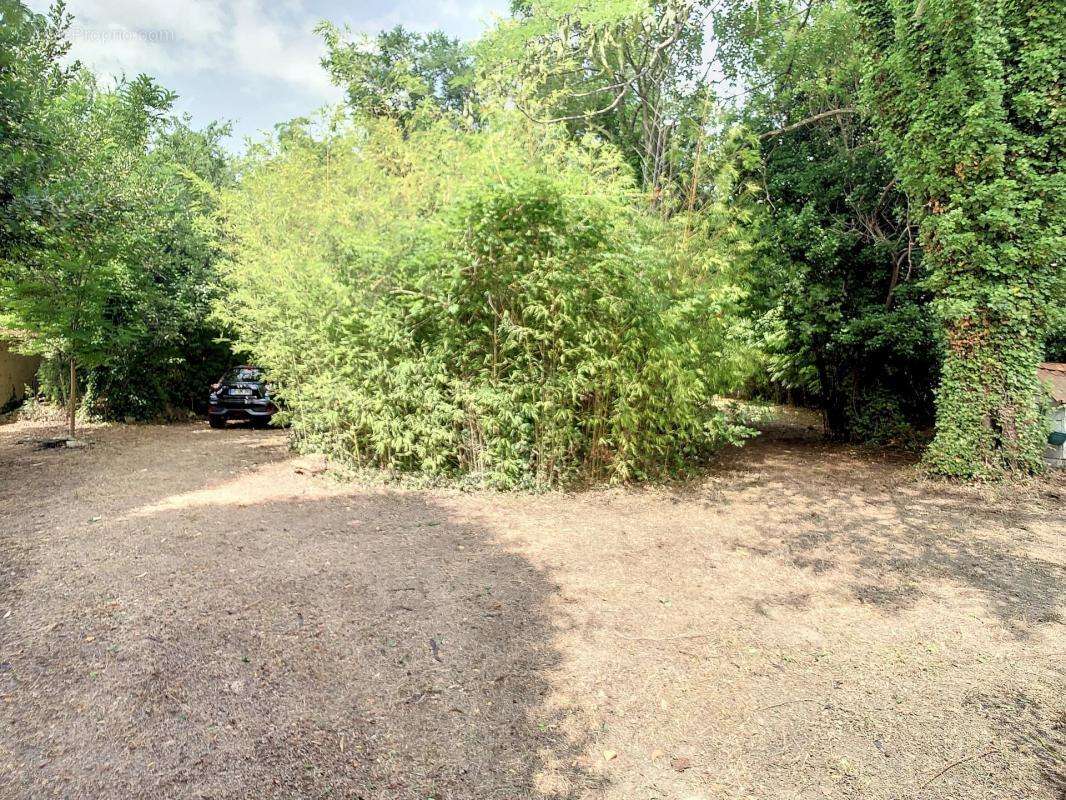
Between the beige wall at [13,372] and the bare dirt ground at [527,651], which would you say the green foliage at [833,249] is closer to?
the bare dirt ground at [527,651]

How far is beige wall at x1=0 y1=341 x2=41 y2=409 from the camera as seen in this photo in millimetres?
12656

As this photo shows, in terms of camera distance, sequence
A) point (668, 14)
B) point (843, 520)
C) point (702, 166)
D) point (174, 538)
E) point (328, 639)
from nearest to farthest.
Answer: point (328, 639), point (174, 538), point (843, 520), point (702, 166), point (668, 14)

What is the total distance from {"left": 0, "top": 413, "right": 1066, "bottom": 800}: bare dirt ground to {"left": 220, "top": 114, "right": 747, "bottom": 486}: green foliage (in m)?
0.87

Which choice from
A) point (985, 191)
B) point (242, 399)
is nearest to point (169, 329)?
point (242, 399)

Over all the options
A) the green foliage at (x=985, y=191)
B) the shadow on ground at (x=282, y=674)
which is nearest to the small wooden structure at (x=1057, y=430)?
the green foliage at (x=985, y=191)

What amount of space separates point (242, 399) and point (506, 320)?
26.1 feet

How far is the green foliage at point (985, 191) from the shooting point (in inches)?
242

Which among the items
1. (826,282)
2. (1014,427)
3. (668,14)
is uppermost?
(668,14)

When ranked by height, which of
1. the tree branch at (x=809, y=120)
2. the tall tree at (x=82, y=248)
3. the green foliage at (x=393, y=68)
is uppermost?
the green foliage at (x=393, y=68)

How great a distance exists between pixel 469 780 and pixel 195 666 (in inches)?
57.7

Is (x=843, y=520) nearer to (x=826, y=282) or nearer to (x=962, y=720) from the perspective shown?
(x=962, y=720)

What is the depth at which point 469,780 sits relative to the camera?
2.12 meters

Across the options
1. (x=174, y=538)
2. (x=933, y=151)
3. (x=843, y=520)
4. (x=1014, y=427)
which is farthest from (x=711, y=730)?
(x=933, y=151)

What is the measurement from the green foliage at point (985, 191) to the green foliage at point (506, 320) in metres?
2.49
